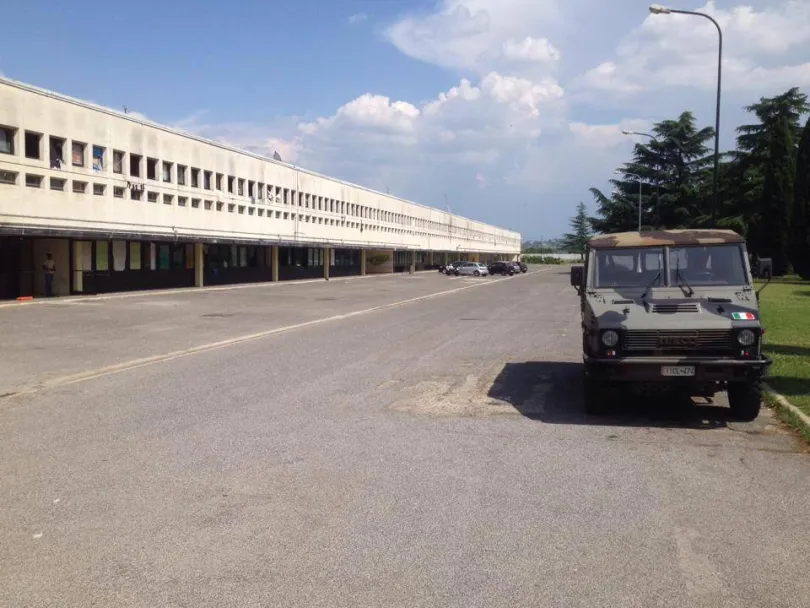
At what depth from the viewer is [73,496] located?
19.0ft

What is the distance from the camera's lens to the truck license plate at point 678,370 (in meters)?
8.10

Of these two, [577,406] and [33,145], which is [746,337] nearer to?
[577,406]

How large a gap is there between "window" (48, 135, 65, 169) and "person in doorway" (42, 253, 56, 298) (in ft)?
12.4

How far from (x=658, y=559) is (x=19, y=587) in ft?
12.4

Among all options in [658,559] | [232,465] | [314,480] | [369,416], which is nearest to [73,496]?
[232,465]

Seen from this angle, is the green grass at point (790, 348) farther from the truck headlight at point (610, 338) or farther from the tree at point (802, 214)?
the tree at point (802, 214)

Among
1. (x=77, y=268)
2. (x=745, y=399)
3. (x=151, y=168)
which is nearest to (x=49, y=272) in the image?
(x=77, y=268)

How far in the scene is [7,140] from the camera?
2816 cm

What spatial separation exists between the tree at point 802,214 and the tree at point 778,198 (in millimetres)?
9825

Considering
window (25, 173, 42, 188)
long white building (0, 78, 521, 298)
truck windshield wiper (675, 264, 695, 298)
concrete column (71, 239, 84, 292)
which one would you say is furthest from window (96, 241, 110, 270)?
truck windshield wiper (675, 264, 695, 298)

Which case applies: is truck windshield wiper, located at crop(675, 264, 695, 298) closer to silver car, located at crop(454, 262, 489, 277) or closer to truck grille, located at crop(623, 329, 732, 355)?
truck grille, located at crop(623, 329, 732, 355)

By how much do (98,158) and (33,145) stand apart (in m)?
3.83

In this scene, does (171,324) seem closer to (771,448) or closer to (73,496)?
(73,496)

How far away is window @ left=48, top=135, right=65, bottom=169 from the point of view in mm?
30297
